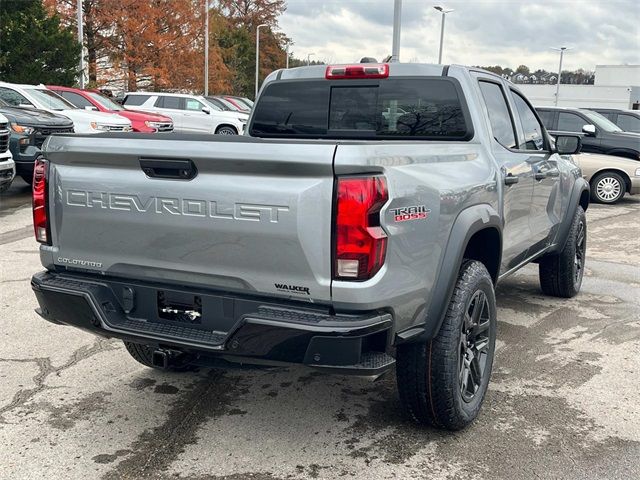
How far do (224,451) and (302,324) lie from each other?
967 millimetres

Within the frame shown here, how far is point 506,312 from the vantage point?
18.4ft

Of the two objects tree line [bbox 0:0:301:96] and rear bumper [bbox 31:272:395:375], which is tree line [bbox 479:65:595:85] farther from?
rear bumper [bbox 31:272:395:375]

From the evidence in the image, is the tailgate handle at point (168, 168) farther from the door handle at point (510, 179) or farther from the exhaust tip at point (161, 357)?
the door handle at point (510, 179)

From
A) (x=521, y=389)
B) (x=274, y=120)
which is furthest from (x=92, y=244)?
(x=521, y=389)

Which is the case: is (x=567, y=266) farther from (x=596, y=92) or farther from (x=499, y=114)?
(x=596, y=92)

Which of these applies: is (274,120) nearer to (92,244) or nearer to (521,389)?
(92,244)

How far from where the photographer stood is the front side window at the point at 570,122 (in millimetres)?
13180

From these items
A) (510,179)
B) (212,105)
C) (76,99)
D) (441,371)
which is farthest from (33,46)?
(441,371)

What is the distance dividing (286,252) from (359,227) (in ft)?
1.06

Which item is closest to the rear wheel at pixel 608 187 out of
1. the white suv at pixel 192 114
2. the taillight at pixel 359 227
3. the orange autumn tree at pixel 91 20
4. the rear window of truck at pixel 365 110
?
the rear window of truck at pixel 365 110

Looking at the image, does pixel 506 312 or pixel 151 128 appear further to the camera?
pixel 151 128

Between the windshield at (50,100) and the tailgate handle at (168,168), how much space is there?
451 inches

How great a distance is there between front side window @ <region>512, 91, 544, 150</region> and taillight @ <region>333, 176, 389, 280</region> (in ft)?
7.81

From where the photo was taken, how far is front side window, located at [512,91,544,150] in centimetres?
480
